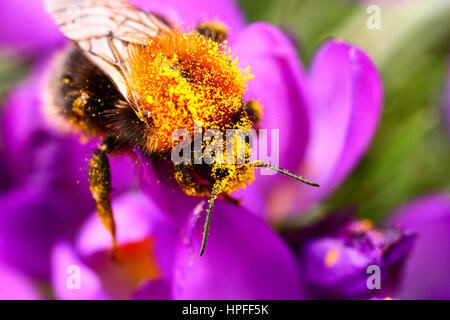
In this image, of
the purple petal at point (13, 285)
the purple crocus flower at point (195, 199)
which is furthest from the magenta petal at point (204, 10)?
the purple petal at point (13, 285)

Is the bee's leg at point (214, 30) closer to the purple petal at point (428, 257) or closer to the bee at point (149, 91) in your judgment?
the bee at point (149, 91)

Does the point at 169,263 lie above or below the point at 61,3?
below

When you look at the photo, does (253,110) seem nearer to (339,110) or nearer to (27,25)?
(339,110)

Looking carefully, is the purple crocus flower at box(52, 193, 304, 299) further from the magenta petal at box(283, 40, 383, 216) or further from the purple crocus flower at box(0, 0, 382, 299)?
the magenta petal at box(283, 40, 383, 216)

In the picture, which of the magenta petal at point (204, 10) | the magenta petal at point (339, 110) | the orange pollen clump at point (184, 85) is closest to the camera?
the orange pollen clump at point (184, 85)

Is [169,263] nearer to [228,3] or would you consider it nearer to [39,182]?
[39,182]

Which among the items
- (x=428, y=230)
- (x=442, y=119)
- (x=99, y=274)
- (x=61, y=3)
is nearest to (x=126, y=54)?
(x=61, y=3)

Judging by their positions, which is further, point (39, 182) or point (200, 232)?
point (39, 182)

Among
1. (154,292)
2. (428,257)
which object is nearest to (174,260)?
(154,292)
